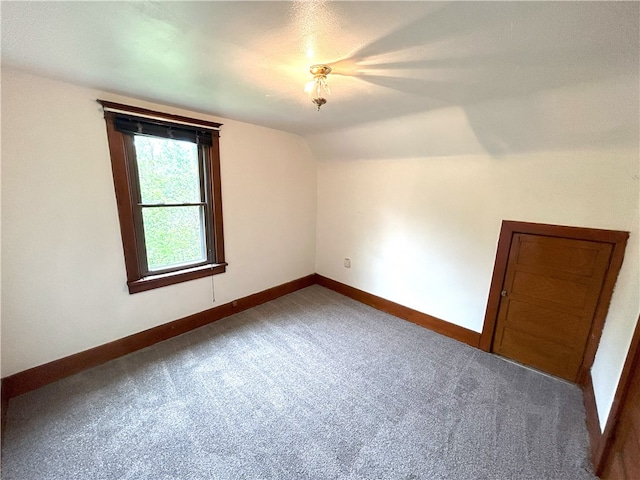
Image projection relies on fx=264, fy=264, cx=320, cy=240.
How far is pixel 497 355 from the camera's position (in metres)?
2.53

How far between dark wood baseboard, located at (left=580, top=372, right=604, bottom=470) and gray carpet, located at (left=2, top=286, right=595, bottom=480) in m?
0.05

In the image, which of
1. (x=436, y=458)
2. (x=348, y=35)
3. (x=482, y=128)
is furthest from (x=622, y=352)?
(x=348, y=35)

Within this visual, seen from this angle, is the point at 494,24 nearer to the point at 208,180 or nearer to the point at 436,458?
the point at 436,458

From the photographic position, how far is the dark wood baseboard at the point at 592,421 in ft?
4.94

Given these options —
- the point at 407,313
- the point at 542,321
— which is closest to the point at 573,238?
the point at 542,321

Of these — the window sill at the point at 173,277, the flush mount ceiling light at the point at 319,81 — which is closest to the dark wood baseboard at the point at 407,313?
the window sill at the point at 173,277

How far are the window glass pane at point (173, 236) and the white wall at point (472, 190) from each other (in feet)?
5.76

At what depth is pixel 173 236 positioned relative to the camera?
262cm

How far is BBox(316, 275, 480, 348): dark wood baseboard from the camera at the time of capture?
2.71m

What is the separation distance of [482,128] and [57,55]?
9.35 feet

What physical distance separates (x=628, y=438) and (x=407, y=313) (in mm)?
1886

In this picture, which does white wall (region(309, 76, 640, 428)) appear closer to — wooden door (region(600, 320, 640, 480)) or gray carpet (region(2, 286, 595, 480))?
wooden door (region(600, 320, 640, 480))

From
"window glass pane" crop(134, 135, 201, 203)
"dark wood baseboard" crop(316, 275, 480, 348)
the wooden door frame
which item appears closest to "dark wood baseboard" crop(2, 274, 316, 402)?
"dark wood baseboard" crop(316, 275, 480, 348)

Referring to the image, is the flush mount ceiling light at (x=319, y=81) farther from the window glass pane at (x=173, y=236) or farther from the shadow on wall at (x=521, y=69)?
the window glass pane at (x=173, y=236)
